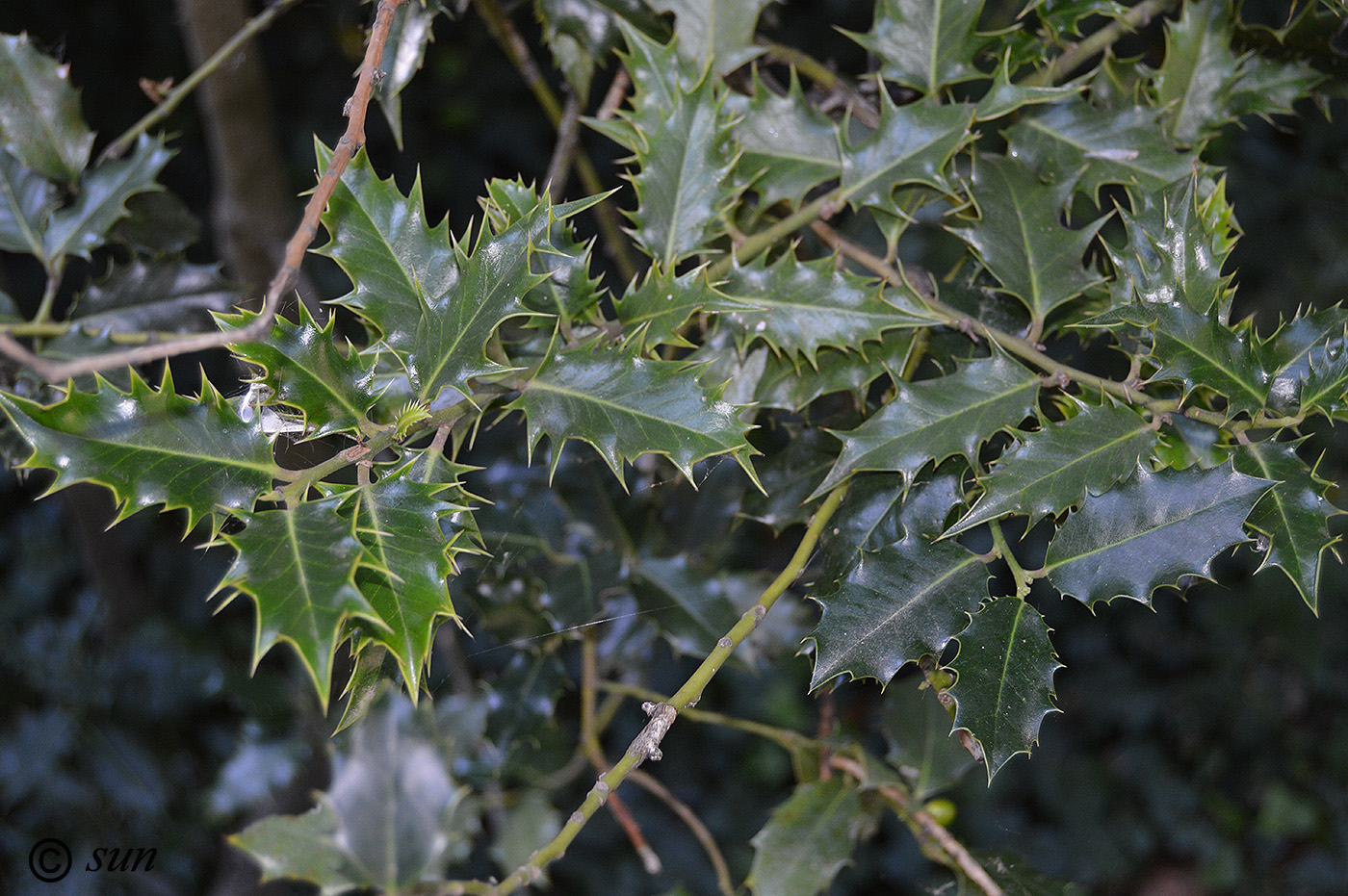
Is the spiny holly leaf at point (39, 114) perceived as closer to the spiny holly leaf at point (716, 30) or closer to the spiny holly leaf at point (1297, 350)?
the spiny holly leaf at point (716, 30)

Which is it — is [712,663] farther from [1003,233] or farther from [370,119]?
[370,119]

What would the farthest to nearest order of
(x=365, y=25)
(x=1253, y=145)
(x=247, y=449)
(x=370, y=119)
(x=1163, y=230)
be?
(x=1253, y=145)
(x=370, y=119)
(x=365, y=25)
(x=1163, y=230)
(x=247, y=449)

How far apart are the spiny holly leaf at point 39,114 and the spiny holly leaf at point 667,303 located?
62cm

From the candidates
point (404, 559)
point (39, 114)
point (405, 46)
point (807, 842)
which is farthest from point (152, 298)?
point (807, 842)

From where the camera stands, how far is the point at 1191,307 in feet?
2.01

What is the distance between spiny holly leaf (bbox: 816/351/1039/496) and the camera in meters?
0.64

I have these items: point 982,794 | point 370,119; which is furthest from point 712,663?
point 982,794

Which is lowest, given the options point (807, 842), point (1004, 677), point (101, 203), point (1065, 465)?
point (807, 842)

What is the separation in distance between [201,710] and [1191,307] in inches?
72.3

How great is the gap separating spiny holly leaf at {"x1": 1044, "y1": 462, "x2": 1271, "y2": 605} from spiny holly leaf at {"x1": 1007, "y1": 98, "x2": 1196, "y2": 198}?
0.94 ft

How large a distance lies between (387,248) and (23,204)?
0.55m

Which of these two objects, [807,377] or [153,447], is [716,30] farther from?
[153,447]

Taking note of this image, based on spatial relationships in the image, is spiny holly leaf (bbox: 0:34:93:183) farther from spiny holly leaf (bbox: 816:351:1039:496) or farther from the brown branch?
spiny holly leaf (bbox: 816:351:1039:496)

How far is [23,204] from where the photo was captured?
90 cm
